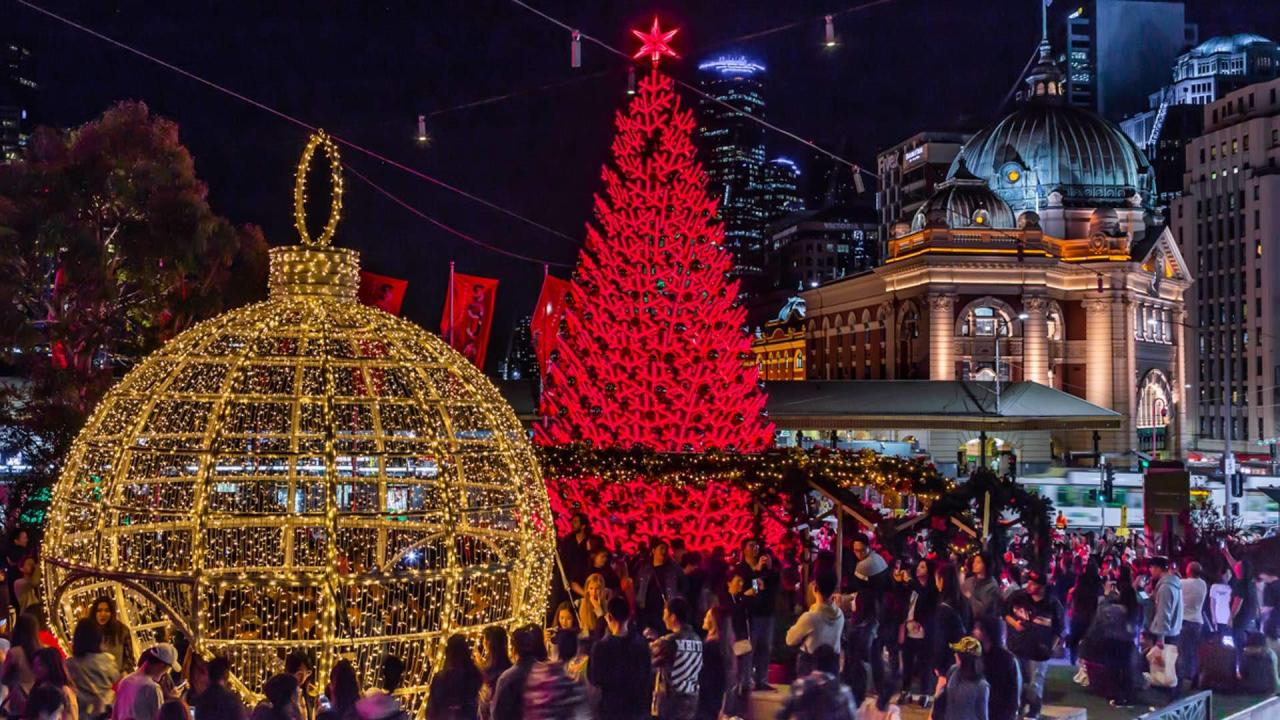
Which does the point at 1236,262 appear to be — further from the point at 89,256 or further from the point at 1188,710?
the point at 1188,710

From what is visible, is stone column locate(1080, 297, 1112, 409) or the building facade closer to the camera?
stone column locate(1080, 297, 1112, 409)

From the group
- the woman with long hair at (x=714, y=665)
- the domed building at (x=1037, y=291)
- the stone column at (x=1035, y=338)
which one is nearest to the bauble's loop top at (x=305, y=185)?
the woman with long hair at (x=714, y=665)

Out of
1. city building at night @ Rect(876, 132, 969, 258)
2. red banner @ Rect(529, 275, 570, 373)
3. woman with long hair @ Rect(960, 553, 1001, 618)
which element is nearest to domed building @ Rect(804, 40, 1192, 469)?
city building at night @ Rect(876, 132, 969, 258)

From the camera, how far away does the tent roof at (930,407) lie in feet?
171

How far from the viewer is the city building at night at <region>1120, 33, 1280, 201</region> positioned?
118312mm

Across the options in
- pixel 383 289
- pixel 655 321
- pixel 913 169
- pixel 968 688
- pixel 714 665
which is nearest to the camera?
pixel 968 688

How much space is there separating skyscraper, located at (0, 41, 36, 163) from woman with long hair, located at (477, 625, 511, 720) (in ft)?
456

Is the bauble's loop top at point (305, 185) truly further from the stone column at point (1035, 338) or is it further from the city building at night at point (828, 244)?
the city building at night at point (828, 244)

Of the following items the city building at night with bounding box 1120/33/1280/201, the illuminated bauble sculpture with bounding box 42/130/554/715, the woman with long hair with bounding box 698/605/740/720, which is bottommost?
the woman with long hair with bounding box 698/605/740/720

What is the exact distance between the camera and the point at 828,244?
156 meters

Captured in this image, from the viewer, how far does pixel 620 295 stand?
18844 mm

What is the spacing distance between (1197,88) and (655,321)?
4595 inches

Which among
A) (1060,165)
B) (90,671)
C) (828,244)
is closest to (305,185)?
(90,671)

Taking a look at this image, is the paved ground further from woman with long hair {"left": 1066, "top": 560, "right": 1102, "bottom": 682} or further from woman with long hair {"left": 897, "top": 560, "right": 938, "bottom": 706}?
woman with long hair {"left": 1066, "top": 560, "right": 1102, "bottom": 682}
